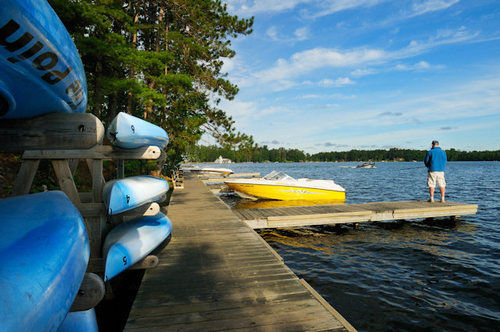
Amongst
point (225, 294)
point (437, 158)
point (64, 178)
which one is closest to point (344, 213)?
point (437, 158)

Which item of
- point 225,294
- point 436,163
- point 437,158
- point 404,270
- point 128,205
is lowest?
point 404,270

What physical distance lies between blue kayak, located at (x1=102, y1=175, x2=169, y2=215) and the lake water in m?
4.30

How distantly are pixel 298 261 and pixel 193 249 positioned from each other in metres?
3.45

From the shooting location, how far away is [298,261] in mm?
7312

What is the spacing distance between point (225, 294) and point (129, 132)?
298 cm

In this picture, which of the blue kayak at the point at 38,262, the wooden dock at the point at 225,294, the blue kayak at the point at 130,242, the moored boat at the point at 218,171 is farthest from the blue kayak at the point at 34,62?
the moored boat at the point at 218,171

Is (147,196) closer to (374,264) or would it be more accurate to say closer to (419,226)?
(374,264)

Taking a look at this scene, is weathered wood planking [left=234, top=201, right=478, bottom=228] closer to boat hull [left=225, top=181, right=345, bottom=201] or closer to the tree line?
boat hull [left=225, top=181, right=345, bottom=201]

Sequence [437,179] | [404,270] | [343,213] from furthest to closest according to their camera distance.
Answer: [437,179] < [343,213] < [404,270]

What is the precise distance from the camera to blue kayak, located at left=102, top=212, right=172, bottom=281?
393 cm

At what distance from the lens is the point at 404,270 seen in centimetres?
659

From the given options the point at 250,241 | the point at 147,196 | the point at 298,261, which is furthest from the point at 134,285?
the point at 298,261

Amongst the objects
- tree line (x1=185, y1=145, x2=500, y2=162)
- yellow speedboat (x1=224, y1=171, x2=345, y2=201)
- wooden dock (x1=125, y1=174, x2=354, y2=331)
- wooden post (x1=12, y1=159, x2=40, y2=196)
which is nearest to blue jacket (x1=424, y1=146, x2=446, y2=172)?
yellow speedboat (x1=224, y1=171, x2=345, y2=201)

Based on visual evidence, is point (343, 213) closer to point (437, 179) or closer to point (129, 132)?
point (437, 179)
